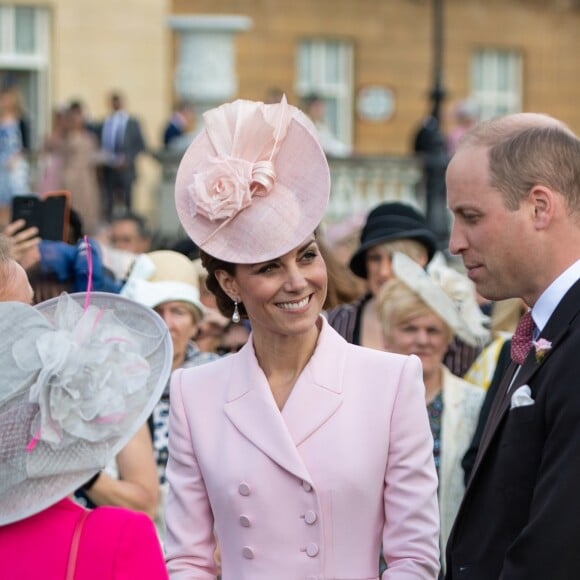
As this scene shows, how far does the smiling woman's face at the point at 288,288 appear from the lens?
3906 mm

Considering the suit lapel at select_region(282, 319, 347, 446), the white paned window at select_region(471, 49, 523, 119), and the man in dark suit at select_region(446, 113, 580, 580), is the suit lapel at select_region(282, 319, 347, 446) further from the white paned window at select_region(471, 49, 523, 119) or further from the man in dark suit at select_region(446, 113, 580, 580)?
Answer: the white paned window at select_region(471, 49, 523, 119)

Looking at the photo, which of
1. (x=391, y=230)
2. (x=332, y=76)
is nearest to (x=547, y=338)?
(x=391, y=230)

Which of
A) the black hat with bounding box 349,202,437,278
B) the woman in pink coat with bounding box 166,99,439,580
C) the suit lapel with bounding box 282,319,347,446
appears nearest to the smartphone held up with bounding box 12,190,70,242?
the black hat with bounding box 349,202,437,278

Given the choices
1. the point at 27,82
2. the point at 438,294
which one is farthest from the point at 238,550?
the point at 27,82

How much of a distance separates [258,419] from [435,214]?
15.7 meters

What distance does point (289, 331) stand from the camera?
3959 millimetres

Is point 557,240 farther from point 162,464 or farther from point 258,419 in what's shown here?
point 162,464

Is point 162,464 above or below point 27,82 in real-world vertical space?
below

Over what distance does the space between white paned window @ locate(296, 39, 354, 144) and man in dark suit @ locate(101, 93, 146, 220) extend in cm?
1044

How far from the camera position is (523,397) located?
3416 mm

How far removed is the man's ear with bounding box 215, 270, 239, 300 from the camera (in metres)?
4.03

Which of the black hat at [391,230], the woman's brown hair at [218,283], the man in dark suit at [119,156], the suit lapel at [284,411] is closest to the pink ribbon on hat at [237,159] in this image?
the woman's brown hair at [218,283]

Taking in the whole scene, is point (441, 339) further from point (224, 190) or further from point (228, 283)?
point (224, 190)

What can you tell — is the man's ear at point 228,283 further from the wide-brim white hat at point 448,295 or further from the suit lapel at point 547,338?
the wide-brim white hat at point 448,295
